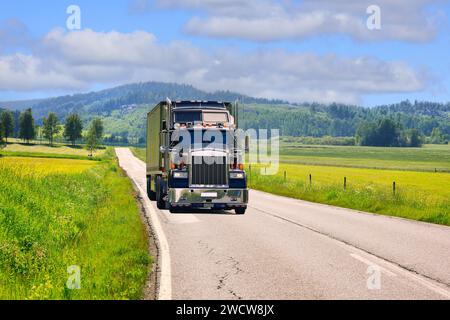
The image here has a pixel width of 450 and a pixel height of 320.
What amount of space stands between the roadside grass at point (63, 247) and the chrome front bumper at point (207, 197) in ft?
5.27

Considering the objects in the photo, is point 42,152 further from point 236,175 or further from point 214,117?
point 236,175

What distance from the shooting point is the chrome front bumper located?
64.6 feet

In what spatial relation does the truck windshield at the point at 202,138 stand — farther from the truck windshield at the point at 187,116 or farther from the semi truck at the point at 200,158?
the truck windshield at the point at 187,116

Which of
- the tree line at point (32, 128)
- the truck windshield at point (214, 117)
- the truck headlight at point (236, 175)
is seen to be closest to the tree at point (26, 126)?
the tree line at point (32, 128)

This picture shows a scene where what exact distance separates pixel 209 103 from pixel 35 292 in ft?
47.9

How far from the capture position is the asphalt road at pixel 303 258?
862 centimetres

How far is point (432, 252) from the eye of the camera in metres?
12.4

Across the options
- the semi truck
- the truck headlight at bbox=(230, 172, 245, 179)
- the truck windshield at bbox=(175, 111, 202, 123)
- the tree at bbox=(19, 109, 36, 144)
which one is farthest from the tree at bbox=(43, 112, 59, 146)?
the truck headlight at bbox=(230, 172, 245, 179)

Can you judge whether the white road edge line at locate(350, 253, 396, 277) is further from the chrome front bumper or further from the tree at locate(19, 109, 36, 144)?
the tree at locate(19, 109, 36, 144)

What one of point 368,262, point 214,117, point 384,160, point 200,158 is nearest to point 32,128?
point 384,160

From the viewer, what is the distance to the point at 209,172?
20.0 meters

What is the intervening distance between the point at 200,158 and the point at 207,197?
4.32 feet
